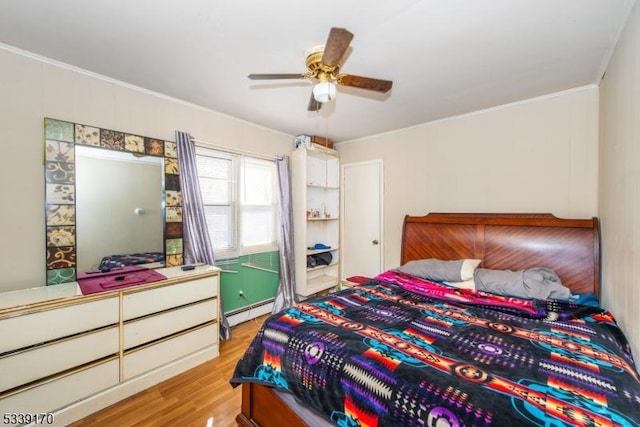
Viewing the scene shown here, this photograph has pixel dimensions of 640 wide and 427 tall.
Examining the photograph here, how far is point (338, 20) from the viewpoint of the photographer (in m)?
1.56

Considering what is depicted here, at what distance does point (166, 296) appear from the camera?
7.24 ft

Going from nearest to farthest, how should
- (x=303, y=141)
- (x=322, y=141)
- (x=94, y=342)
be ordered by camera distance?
(x=94, y=342) < (x=303, y=141) < (x=322, y=141)

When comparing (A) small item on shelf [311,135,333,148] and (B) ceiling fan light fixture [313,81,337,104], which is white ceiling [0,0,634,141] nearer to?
(B) ceiling fan light fixture [313,81,337,104]

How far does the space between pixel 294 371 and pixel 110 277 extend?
5.81ft

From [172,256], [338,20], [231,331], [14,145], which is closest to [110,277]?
Answer: [172,256]

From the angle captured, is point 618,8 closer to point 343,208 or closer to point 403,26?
point 403,26

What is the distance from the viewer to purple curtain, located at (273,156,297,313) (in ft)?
11.7

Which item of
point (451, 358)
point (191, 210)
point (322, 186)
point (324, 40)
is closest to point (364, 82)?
point (324, 40)

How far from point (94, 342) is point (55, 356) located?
0.19m

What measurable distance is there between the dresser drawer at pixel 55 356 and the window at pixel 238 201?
132 centimetres

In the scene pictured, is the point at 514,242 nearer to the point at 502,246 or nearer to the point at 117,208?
the point at 502,246

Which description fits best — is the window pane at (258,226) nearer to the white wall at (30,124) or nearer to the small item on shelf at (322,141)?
the small item on shelf at (322,141)

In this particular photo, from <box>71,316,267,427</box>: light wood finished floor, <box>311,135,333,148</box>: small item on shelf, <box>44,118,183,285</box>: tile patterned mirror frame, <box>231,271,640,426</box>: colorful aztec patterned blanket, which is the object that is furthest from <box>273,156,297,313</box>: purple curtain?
<box>44,118,183,285</box>: tile patterned mirror frame

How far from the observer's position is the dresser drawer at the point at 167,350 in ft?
6.63
